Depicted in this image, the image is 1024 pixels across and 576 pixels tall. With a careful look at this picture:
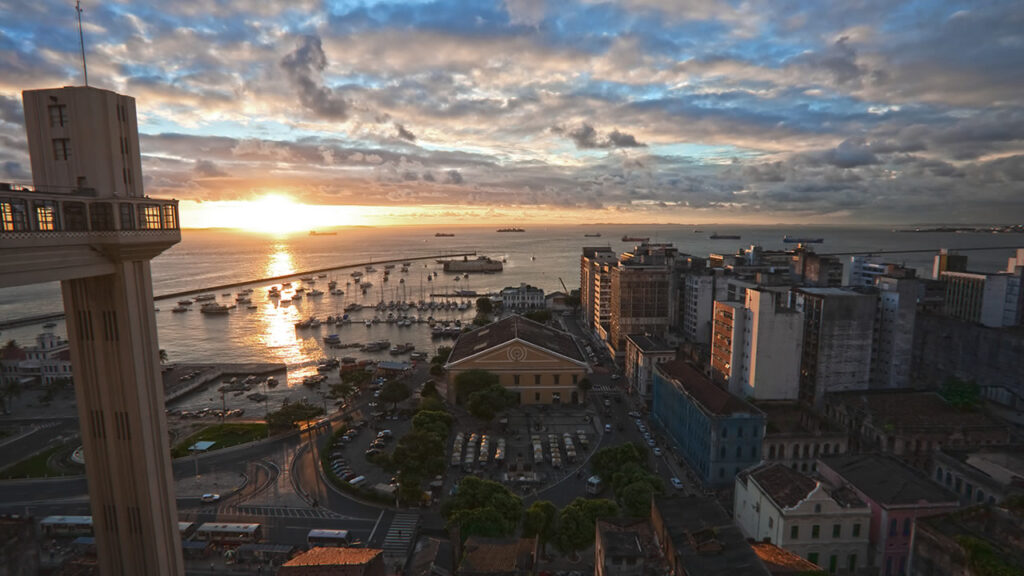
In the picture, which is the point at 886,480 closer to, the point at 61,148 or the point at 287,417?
the point at 61,148

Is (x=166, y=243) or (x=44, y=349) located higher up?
(x=166, y=243)

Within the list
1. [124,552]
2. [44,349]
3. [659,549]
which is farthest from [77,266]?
[44,349]

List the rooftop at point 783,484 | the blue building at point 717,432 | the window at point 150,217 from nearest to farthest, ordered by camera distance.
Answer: the window at point 150,217
the rooftop at point 783,484
the blue building at point 717,432

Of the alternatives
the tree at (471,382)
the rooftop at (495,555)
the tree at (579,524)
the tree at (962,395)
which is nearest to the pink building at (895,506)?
the tree at (579,524)

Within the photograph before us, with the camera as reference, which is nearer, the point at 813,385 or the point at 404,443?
the point at 404,443

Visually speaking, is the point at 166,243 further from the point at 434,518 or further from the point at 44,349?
the point at 44,349

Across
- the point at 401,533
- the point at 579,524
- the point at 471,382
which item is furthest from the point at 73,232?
the point at 471,382

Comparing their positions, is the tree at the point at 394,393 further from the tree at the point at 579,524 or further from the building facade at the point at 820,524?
the building facade at the point at 820,524

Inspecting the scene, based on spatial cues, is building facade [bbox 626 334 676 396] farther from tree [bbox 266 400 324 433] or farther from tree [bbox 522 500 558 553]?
tree [bbox 266 400 324 433]

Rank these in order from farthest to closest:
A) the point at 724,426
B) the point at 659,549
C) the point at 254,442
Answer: the point at 254,442 → the point at 724,426 → the point at 659,549
